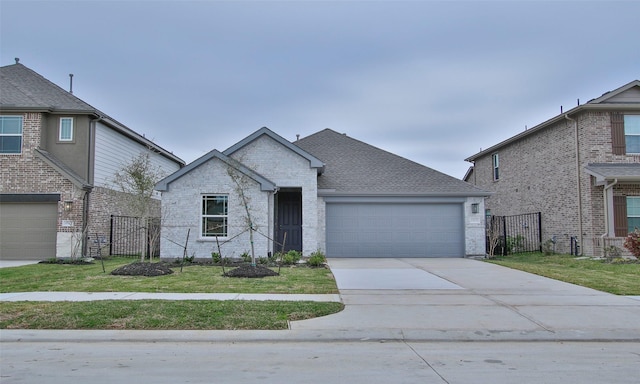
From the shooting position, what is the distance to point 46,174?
61.5 ft

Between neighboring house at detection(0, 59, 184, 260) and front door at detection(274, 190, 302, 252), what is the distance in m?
7.56

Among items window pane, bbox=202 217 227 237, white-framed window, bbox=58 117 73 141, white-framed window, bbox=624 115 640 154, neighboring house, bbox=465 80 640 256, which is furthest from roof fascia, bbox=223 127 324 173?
white-framed window, bbox=624 115 640 154

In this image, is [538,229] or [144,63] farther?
[538,229]

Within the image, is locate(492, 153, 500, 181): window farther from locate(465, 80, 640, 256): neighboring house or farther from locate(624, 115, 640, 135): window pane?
locate(624, 115, 640, 135): window pane

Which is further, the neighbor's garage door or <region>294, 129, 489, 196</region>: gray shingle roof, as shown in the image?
<region>294, 129, 489, 196</region>: gray shingle roof

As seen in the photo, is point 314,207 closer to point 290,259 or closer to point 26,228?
point 290,259

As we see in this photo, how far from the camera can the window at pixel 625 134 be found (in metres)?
19.3

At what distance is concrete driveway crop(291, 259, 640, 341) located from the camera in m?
7.68

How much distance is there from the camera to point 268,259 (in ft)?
55.9
